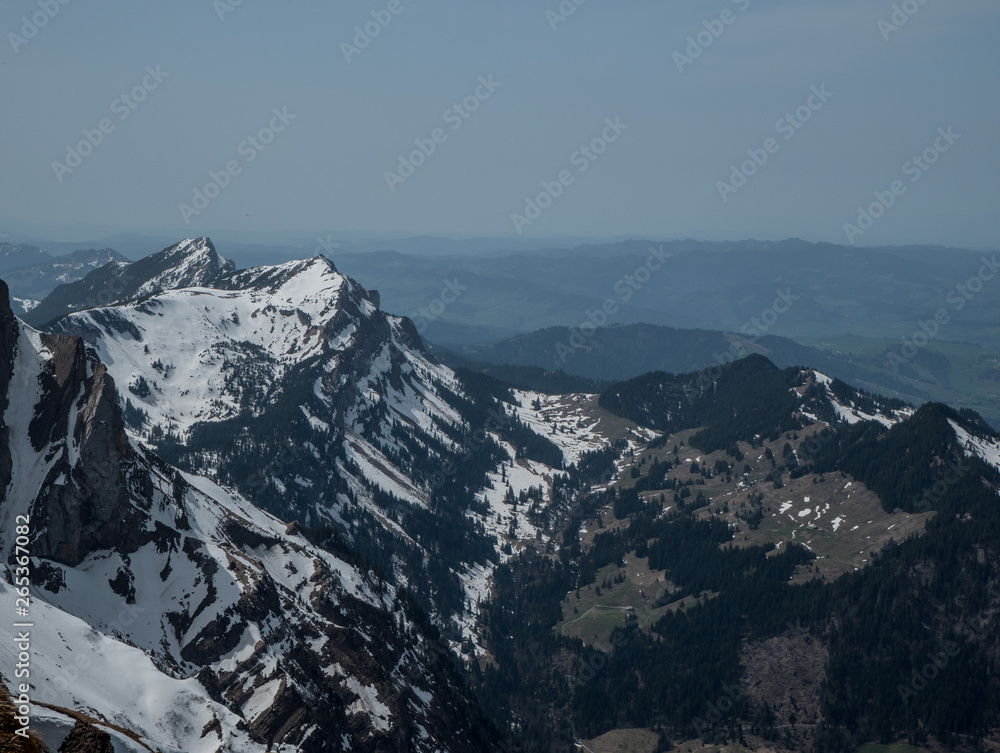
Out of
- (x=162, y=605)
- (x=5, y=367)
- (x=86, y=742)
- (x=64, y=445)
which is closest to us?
(x=86, y=742)

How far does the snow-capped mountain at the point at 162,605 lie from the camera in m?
96.6

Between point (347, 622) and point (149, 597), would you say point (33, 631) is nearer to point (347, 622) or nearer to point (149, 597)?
point (149, 597)

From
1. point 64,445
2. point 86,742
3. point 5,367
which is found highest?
point 86,742

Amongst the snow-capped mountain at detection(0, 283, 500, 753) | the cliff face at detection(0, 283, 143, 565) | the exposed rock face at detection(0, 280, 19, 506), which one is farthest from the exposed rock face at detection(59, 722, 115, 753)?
the exposed rock face at detection(0, 280, 19, 506)

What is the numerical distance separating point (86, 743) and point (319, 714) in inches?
3475

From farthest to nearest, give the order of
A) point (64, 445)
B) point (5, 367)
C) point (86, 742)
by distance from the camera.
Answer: point (64, 445) → point (5, 367) → point (86, 742)

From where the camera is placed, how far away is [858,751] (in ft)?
611

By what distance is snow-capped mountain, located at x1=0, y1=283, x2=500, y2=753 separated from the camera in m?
96.6

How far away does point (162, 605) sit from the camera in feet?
413

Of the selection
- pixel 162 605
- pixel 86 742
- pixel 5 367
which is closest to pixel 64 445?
pixel 5 367

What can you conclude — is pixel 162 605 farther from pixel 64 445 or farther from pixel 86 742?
pixel 86 742

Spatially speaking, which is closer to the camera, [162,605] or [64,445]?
[64,445]

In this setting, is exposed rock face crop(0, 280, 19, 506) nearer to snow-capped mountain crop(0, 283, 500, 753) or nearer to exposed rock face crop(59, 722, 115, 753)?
snow-capped mountain crop(0, 283, 500, 753)

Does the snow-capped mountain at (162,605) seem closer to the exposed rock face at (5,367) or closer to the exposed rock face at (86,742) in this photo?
the exposed rock face at (5,367)
